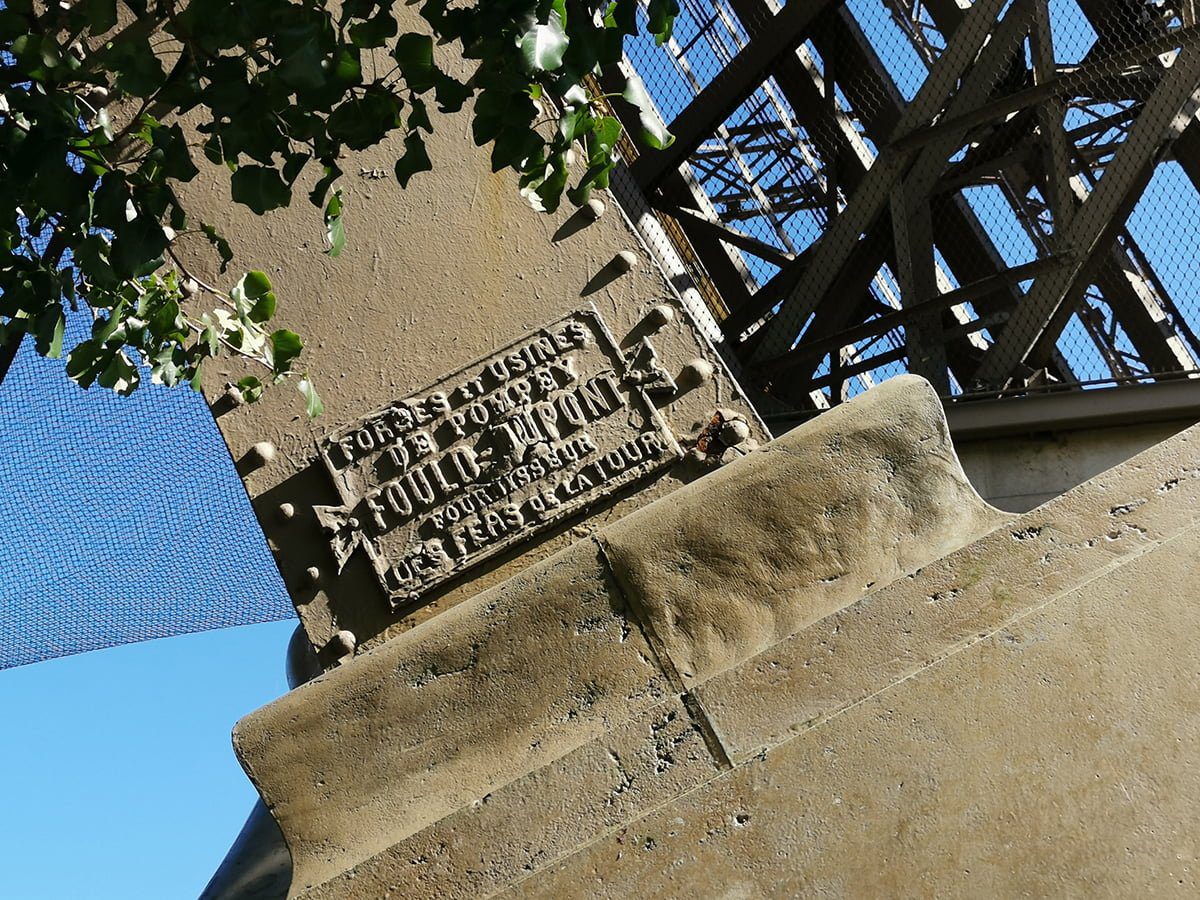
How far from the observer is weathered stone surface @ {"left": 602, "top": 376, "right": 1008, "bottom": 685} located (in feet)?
9.93

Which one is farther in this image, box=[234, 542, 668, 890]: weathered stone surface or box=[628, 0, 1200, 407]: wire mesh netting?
box=[628, 0, 1200, 407]: wire mesh netting

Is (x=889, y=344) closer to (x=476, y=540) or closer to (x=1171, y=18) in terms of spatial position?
(x=1171, y=18)

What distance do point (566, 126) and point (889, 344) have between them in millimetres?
7364

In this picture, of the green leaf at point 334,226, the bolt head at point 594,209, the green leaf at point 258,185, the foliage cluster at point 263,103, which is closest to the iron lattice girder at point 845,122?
the bolt head at point 594,209

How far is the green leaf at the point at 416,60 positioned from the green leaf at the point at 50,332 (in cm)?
95

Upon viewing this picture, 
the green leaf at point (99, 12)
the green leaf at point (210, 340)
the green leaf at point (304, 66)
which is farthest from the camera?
the green leaf at point (210, 340)

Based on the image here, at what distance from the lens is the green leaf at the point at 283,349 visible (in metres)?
3.52

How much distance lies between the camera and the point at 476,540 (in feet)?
11.9

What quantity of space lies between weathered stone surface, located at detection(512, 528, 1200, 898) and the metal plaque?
1.06 meters

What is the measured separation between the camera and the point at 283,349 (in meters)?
3.54

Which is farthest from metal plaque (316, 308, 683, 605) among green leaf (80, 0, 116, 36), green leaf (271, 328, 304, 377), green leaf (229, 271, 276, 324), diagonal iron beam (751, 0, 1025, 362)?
diagonal iron beam (751, 0, 1025, 362)

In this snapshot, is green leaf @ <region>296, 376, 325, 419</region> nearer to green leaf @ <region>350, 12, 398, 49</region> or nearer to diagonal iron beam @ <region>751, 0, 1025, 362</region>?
green leaf @ <region>350, 12, 398, 49</region>

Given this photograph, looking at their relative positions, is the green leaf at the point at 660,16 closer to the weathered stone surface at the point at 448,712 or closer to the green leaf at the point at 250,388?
the weathered stone surface at the point at 448,712

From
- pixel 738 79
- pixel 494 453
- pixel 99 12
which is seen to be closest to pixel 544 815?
pixel 494 453
